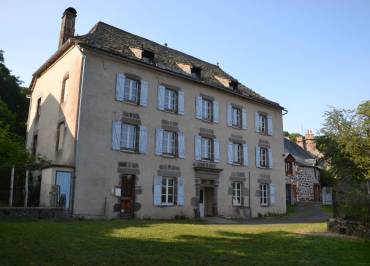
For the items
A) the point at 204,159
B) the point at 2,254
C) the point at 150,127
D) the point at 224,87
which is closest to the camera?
the point at 2,254

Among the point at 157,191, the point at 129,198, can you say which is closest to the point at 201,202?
the point at 157,191

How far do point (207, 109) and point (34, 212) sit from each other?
36.7 feet

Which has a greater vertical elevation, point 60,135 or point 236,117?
point 236,117

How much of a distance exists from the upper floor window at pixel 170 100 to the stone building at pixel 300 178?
16.1 m

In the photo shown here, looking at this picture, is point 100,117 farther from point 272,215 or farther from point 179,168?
point 272,215

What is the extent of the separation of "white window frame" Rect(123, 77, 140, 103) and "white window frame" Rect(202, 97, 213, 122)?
4.41 meters

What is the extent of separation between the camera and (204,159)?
20062 millimetres

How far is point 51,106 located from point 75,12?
5.59 meters

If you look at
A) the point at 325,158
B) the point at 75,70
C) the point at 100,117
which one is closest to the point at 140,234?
the point at 100,117

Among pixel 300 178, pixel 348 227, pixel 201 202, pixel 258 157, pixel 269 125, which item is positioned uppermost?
pixel 269 125

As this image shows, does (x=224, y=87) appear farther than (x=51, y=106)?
Yes

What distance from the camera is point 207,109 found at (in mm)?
21016

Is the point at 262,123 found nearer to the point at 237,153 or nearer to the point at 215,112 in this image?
the point at 237,153

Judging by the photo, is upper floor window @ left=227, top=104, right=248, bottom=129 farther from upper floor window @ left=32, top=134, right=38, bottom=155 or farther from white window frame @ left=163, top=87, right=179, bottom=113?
upper floor window @ left=32, top=134, right=38, bottom=155
